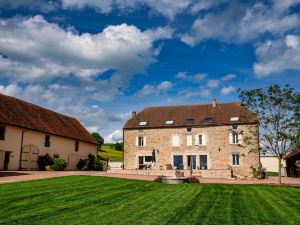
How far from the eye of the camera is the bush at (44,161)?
102 feet

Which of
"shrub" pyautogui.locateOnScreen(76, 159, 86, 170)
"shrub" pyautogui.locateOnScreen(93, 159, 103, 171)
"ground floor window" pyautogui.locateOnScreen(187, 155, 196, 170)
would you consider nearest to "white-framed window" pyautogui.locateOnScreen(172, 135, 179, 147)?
"ground floor window" pyautogui.locateOnScreen(187, 155, 196, 170)

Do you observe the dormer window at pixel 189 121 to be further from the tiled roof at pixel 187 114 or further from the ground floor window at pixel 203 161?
the ground floor window at pixel 203 161

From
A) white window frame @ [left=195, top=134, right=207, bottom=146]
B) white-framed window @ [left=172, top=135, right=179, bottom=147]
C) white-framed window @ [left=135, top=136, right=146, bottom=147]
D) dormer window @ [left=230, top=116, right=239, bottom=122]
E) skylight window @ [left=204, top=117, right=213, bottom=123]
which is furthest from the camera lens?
white-framed window @ [left=135, top=136, right=146, bottom=147]

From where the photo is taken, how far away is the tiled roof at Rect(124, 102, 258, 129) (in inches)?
1476

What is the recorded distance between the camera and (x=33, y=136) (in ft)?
101

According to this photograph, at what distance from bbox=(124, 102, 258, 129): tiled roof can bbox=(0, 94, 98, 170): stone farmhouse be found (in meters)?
6.70

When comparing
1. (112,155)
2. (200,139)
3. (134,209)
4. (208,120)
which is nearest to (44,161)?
(200,139)

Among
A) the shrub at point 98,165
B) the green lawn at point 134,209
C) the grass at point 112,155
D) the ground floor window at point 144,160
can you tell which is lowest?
the green lawn at point 134,209

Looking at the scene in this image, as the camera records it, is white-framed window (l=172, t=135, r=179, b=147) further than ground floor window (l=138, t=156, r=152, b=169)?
No

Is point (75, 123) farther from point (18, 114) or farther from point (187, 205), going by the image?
point (187, 205)

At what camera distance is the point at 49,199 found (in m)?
11.3

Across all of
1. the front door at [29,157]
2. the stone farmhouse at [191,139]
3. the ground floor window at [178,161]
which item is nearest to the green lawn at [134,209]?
the front door at [29,157]

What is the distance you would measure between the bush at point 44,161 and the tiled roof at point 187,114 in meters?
11.3

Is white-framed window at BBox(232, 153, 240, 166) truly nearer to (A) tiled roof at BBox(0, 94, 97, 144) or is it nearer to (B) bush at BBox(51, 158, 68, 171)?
(A) tiled roof at BBox(0, 94, 97, 144)
